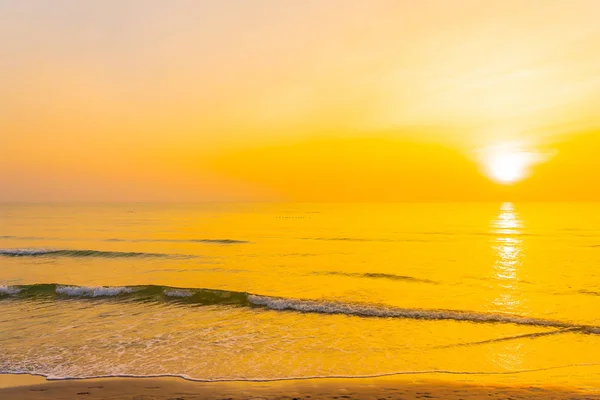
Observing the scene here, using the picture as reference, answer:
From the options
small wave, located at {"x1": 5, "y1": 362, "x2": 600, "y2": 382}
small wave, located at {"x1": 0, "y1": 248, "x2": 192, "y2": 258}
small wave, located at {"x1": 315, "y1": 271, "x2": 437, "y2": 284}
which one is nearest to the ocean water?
small wave, located at {"x1": 5, "y1": 362, "x2": 600, "y2": 382}

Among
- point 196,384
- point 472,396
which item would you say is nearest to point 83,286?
point 196,384

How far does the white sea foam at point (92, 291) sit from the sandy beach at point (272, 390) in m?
13.4

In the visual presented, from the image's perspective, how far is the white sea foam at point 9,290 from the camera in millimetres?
24719

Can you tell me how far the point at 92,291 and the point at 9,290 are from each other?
4957mm

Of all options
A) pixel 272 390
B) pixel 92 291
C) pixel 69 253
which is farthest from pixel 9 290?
pixel 272 390

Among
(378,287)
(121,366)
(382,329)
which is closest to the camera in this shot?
(121,366)

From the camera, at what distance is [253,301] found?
2259 centimetres

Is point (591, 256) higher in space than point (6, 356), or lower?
higher

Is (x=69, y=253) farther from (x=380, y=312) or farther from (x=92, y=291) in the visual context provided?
(x=380, y=312)

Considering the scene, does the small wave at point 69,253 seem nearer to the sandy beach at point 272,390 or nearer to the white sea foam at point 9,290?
the white sea foam at point 9,290

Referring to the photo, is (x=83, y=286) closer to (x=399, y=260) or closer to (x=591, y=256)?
(x=399, y=260)

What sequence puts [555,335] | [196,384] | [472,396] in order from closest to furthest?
[472,396] → [196,384] → [555,335]

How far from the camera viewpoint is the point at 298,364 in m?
13.0

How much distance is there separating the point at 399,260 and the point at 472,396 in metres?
27.9
